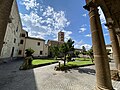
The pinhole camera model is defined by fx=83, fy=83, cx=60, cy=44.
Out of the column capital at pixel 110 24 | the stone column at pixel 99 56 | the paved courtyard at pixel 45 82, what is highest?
the column capital at pixel 110 24

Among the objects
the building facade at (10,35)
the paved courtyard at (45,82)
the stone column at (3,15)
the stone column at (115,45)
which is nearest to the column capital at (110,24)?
the stone column at (115,45)

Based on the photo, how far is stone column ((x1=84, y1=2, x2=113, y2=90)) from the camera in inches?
126

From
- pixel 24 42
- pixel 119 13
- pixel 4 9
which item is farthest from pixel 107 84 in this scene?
pixel 24 42

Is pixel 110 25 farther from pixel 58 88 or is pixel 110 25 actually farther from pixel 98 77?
pixel 58 88

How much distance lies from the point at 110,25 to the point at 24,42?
1088 inches

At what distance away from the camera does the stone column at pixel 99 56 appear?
10.5 ft

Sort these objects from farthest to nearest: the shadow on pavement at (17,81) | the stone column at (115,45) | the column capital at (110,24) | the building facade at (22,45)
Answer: the building facade at (22,45) → the column capital at (110,24) → the stone column at (115,45) → the shadow on pavement at (17,81)

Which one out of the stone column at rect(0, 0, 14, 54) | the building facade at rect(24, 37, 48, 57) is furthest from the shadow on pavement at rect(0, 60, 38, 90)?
the building facade at rect(24, 37, 48, 57)

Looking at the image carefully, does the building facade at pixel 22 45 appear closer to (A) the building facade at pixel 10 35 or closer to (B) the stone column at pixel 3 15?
(A) the building facade at pixel 10 35

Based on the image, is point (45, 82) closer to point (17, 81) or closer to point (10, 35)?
point (17, 81)

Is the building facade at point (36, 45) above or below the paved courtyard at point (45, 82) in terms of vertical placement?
above

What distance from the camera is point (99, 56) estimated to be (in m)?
3.41

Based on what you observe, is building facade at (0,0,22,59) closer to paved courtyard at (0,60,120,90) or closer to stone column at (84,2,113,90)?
paved courtyard at (0,60,120,90)

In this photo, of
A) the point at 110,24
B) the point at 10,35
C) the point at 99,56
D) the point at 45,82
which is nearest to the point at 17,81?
the point at 45,82
